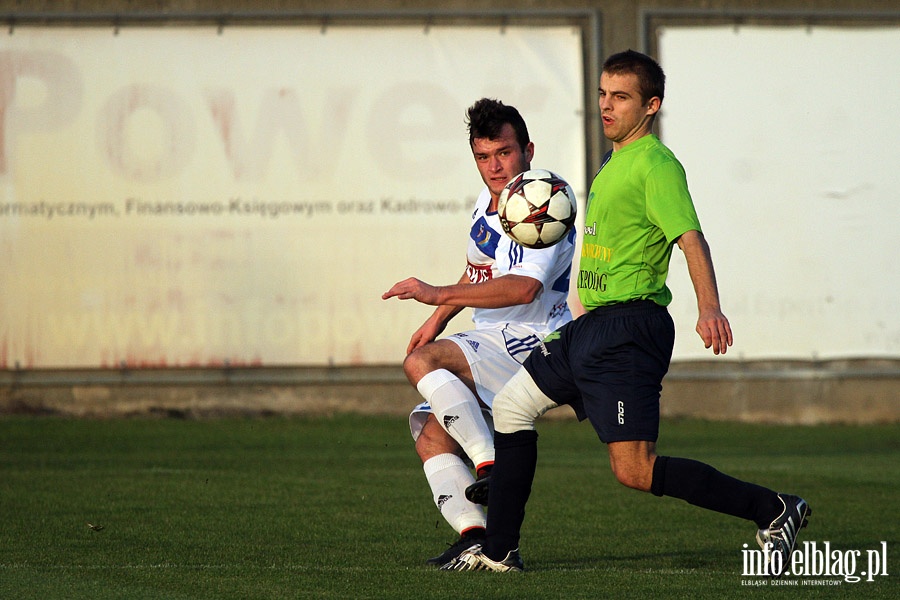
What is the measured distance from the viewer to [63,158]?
1474cm

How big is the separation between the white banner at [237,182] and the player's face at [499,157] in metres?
7.99

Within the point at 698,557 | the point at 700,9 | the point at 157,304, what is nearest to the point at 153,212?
the point at 157,304

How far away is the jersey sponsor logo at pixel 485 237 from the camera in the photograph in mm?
6648

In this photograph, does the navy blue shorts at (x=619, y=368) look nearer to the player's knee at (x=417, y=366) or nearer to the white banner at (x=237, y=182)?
the player's knee at (x=417, y=366)

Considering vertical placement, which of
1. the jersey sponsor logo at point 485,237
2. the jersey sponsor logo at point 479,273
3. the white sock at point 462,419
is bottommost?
the white sock at point 462,419

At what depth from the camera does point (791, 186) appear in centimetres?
1493

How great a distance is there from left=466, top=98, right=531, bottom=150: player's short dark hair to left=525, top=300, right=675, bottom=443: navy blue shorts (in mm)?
1372

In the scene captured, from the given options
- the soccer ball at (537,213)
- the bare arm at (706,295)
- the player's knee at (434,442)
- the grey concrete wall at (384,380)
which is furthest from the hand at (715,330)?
the grey concrete wall at (384,380)

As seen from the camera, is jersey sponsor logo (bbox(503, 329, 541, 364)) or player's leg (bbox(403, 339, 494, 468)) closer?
player's leg (bbox(403, 339, 494, 468))

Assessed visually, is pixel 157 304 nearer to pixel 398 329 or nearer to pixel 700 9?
pixel 398 329

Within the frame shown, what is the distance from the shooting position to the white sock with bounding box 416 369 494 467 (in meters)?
6.23

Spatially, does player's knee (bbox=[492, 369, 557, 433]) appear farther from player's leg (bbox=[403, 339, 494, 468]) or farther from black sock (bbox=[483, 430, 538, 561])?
player's leg (bbox=[403, 339, 494, 468])

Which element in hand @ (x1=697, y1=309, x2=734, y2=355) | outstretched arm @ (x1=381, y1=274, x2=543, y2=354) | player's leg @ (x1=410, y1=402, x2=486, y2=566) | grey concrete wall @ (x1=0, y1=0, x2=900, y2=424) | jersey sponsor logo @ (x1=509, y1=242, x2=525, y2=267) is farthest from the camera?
grey concrete wall @ (x1=0, y1=0, x2=900, y2=424)

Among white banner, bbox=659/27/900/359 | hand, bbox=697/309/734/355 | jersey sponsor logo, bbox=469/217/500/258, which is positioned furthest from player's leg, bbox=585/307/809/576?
white banner, bbox=659/27/900/359
